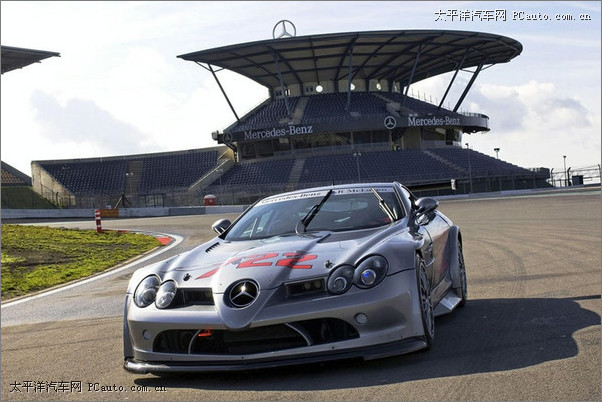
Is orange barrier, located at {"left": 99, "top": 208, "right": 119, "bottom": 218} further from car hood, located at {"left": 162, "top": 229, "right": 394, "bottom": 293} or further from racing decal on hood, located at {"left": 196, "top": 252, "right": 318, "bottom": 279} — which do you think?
racing decal on hood, located at {"left": 196, "top": 252, "right": 318, "bottom": 279}

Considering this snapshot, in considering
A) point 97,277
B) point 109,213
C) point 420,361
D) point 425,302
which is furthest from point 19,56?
point 420,361

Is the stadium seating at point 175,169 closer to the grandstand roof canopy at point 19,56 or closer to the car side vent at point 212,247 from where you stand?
the grandstand roof canopy at point 19,56

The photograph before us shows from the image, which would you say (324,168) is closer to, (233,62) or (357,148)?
(357,148)

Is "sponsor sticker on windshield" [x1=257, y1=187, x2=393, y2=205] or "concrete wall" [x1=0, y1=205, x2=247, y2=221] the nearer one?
"sponsor sticker on windshield" [x1=257, y1=187, x2=393, y2=205]

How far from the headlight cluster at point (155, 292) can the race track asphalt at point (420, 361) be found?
518mm

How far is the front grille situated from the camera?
5090mm

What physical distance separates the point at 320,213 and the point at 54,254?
474 inches

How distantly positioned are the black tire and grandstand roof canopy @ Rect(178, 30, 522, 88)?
5619 cm

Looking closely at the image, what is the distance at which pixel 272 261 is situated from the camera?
5484 millimetres

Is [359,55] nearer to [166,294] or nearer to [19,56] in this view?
[19,56]

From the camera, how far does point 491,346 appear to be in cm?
571

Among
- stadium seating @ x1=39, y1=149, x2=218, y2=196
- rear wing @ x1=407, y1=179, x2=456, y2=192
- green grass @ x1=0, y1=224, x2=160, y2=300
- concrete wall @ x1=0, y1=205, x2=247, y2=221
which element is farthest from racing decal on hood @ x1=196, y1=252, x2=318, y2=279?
stadium seating @ x1=39, y1=149, x2=218, y2=196

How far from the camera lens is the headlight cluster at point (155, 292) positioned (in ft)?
17.8

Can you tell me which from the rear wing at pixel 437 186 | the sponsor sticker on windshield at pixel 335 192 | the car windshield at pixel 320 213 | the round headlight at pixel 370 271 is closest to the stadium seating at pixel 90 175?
the rear wing at pixel 437 186
